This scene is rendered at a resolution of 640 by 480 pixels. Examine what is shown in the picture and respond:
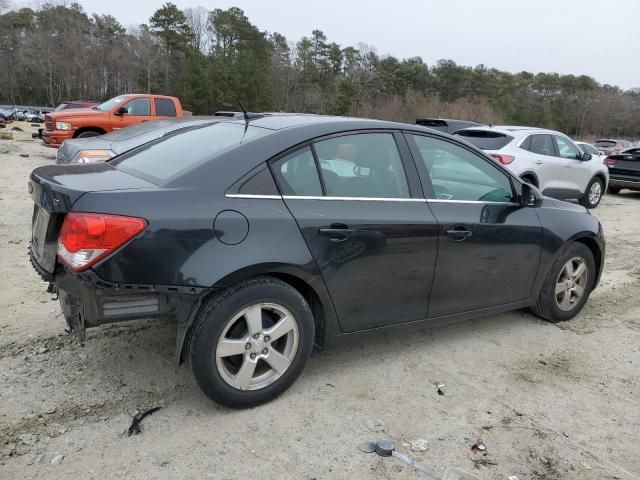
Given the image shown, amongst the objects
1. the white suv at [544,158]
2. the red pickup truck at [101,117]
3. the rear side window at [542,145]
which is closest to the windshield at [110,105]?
the red pickup truck at [101,117]

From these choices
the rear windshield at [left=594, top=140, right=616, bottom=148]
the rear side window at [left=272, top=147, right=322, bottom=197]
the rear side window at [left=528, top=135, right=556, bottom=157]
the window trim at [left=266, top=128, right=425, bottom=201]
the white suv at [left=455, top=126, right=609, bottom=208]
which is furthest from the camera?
the rear windshield at [left=594, top=140, right=616, bottom=148]

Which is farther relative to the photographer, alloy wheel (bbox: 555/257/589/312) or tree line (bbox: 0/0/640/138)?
tree line (bbox: 0/0/640/138)

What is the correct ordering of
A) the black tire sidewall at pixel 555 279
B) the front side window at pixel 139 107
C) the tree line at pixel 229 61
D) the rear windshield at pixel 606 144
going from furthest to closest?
the tree line at pixel 229 61, the rear windshield at pixel 606 144, the front side window at pixel 139 107, the black tire sidewall at pixel 555 279

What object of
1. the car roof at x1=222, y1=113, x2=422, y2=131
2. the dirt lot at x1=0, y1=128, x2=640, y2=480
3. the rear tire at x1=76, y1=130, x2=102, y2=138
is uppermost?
the car roof at x1=222, y1=113, x2=422, y2=131

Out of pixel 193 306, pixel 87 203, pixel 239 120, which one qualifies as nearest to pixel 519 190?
pixel 239 120

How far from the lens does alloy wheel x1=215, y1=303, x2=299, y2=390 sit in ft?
9.18

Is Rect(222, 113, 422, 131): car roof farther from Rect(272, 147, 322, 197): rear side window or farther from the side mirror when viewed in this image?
the side mirror

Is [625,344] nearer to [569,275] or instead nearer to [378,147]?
[569,275]

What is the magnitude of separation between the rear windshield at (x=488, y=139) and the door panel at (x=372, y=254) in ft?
22.5

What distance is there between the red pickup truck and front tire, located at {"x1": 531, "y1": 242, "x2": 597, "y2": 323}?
36.8ft

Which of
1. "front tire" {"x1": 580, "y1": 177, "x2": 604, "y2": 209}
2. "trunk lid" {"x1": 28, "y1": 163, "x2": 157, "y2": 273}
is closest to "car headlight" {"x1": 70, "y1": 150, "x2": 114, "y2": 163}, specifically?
"trunk lid" {"x1": 28, "y1": 163, "x2": 157, "y2": 273}

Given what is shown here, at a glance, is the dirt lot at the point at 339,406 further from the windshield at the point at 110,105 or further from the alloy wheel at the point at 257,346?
the windshield at the point at 110,105

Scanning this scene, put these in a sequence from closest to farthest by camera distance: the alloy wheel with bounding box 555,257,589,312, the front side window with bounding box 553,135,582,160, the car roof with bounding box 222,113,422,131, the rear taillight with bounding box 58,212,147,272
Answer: the rear taillight with bounding box 58,212,147,272 < the car roof with bounding box 222,113,422,131 < the alloy wheel with bounding box 555,257,589,312 < the front side window with bounding box 553,135,582,160

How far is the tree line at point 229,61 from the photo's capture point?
74.2m
